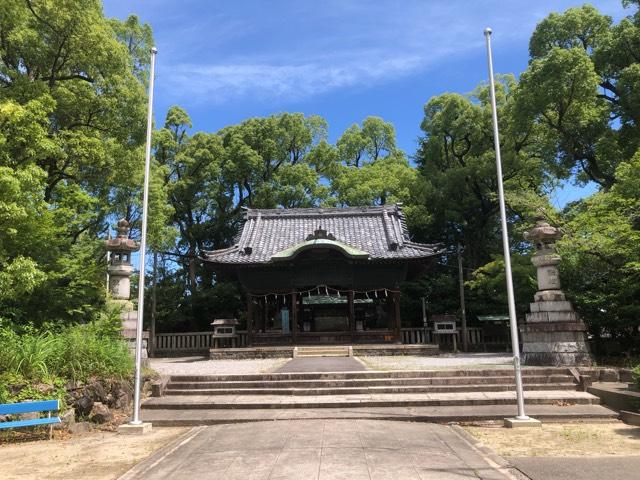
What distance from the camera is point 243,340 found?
2058cm

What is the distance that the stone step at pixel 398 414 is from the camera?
8.10 meters

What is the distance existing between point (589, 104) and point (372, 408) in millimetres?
16574

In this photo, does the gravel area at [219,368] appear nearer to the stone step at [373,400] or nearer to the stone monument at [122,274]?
the stone monument at [122,274]

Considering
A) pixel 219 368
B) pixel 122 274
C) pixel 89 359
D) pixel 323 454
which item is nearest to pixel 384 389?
pixel 323 454

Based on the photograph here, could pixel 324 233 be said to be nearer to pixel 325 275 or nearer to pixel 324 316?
pixel 325 275

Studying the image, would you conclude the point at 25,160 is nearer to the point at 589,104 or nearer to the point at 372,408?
the point at 372,408

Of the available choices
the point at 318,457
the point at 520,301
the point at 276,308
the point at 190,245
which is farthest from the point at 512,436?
the point at 190,245

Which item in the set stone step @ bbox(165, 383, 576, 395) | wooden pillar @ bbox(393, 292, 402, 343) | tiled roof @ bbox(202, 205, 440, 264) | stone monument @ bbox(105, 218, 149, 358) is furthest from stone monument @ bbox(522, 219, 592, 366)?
stone monument @ bbox(105, 218, 149, 358)

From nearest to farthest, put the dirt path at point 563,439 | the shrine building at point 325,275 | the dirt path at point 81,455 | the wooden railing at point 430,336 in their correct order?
the dirt path at point 81,455
the dirt path at point 563,439
the shrine building at point 325,275
the wooden railing at point 430,336

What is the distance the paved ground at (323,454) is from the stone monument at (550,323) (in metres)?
5.08

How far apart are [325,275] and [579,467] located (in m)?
14.6

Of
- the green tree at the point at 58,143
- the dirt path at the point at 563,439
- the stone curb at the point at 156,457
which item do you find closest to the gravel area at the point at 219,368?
the green tree at the point at 58,143

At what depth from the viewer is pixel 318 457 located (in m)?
5.70

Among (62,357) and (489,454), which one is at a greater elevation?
(62,357)
